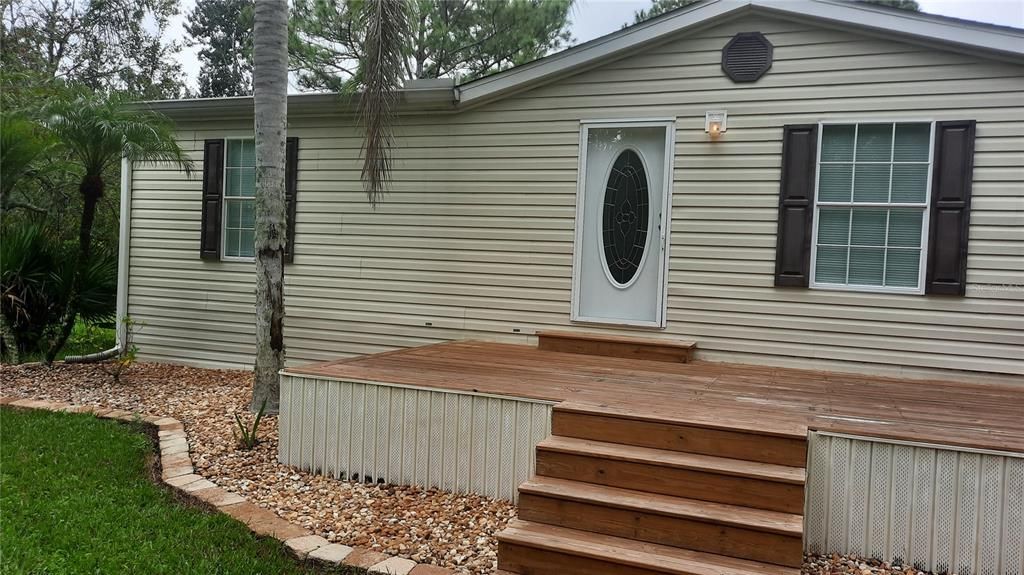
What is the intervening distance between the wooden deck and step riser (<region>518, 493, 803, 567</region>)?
1.60 feet

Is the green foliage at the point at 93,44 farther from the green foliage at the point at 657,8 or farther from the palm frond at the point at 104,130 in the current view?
the green foliage at the point at 657,8

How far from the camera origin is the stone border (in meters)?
2.60

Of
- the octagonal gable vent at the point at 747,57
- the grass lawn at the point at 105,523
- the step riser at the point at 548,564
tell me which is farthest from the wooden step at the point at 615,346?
the grass lawn at the point at 105,523

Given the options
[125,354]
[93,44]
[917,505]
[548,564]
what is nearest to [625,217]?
[917,505]

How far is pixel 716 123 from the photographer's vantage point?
16.6 ft

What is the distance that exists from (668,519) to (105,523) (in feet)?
7.96

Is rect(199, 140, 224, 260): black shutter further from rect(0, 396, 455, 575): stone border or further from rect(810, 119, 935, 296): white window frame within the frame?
rect(810, 119, 935, 296): white window frame

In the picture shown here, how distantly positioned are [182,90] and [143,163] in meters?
12.2

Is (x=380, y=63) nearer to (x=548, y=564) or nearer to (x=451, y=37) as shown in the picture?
(x=548, y=564)

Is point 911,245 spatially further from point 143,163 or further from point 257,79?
point 143,163

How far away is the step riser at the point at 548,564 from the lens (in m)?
2.42

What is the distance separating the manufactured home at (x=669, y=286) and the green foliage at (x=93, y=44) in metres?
5.12

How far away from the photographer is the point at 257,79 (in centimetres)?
454

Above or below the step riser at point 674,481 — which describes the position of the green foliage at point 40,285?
above
